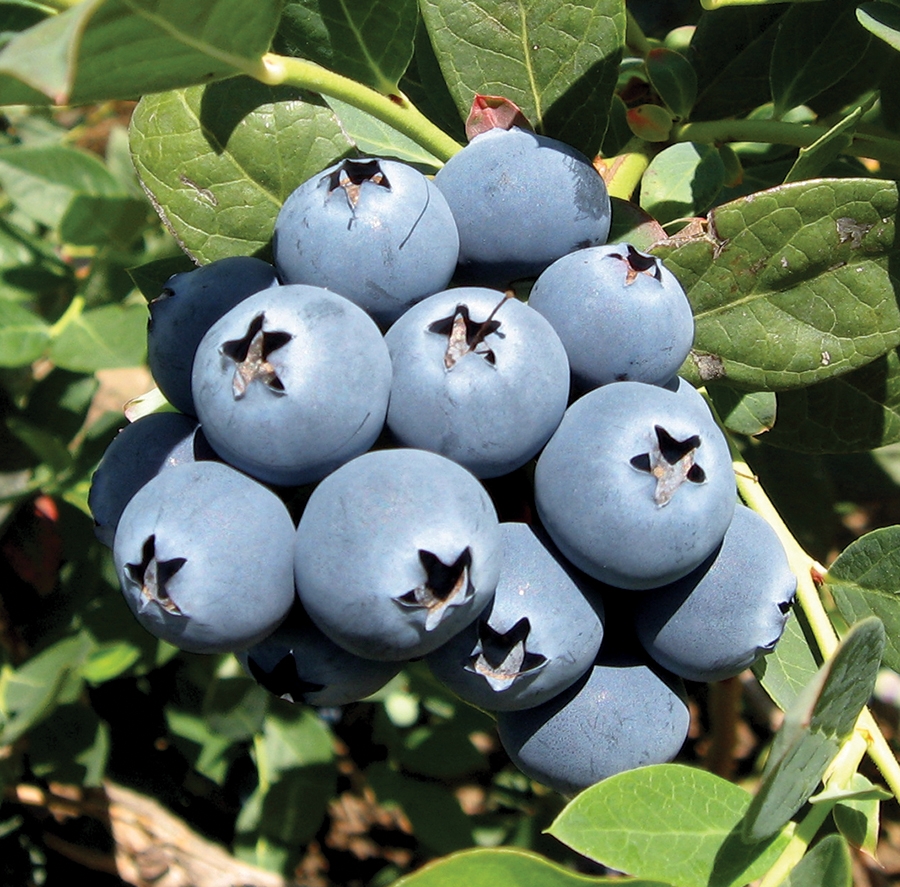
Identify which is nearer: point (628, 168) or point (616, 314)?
point (616, 314)

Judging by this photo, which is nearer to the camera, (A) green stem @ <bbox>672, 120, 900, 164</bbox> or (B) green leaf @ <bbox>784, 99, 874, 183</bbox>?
(B) green leaf @ <bbox>784, 99, 874, 183</bbox>

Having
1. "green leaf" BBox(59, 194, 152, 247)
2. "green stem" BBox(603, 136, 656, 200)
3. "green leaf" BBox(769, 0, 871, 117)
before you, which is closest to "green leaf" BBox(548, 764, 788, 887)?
"green stem" BBox(603, 136, 656, 200)

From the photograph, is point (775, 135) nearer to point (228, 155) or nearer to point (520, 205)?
point (520, 205)

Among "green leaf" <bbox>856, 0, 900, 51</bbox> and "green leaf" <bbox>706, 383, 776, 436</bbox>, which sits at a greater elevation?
"green leaf" <bbox>856, 0, 900, 51</bbox>

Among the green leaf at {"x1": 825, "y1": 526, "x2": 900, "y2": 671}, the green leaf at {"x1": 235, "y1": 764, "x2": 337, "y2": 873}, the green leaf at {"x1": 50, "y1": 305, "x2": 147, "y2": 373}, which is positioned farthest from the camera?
the green leaf at {"x1": 235, "y1": 764, "x2": 337, "y2": 873}

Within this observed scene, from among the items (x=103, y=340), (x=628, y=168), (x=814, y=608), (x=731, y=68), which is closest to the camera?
(x=814, y=608)

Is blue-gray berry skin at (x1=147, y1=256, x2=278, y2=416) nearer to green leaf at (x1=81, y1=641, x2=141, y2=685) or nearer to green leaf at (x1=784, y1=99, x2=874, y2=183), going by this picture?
green leaf at (x1=784, y1=99, x2=874, y2=183)

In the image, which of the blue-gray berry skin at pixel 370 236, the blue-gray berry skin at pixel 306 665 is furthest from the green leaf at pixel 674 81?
the blue-gray berry skin at pixel 306 665

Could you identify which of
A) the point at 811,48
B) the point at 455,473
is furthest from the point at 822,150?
the point at 455,473
